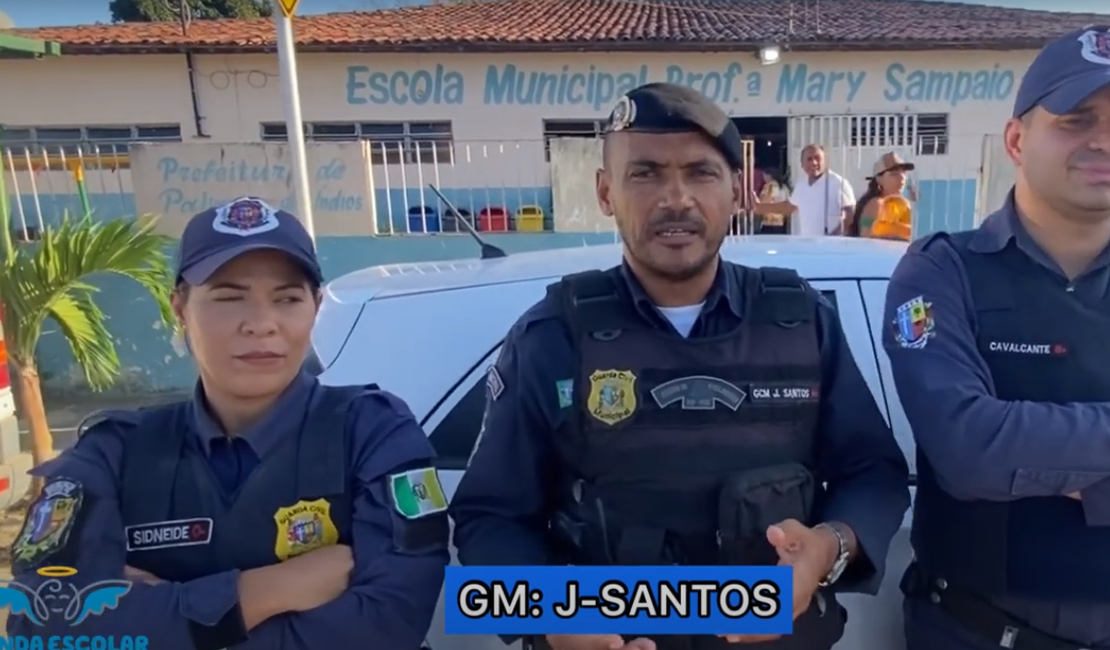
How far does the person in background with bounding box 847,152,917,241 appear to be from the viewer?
5.39 m

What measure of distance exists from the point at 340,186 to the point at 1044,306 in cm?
Result: 609

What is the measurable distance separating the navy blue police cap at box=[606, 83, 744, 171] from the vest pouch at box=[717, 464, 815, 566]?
21.4 inches

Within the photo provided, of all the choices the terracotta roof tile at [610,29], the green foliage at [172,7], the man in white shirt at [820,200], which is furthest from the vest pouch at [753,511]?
the green foliage at [172,7]

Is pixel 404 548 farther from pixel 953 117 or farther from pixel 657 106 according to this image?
pixel 953 117

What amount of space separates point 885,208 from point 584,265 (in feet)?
12.8

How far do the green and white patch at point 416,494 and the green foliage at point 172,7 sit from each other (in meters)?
27.0

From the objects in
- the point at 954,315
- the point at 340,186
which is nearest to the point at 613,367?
the point at 954,315

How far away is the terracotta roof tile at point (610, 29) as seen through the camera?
1242 cm

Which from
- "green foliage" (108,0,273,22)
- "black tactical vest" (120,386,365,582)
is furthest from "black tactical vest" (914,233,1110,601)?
"green foliage" (108,0,273,22)

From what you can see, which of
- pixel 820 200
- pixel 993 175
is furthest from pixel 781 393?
pixel 993 175

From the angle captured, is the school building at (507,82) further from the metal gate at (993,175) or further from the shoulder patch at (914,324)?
the shoulder patch at (914,324)

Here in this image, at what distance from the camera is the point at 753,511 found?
138cm

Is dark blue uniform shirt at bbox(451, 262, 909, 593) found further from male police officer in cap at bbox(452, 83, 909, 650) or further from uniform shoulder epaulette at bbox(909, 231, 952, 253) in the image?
uniform shoulder epaulette at bbox(909, 231, 952, 253)

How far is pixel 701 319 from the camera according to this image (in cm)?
154
